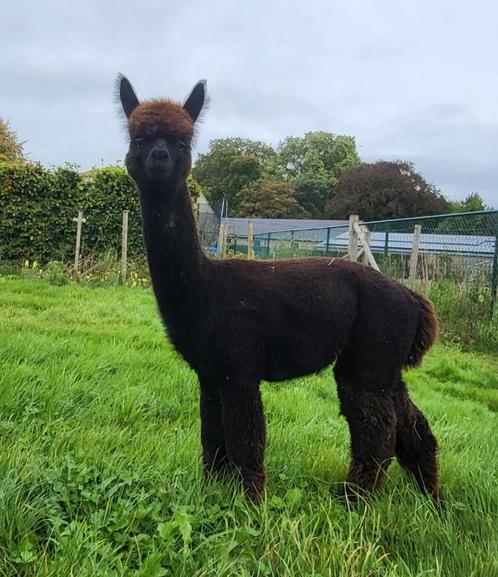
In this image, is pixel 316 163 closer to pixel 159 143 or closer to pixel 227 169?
pixel 227 169

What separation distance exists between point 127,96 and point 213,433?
6.56 feet

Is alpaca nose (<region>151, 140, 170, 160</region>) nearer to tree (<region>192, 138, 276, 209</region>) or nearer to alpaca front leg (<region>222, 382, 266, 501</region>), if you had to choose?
alpaca front leg (<region>222, 382, 266, 501</region>)

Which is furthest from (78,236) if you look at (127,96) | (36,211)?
(127,96)

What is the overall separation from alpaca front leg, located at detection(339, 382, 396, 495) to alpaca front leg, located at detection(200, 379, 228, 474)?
29.0 inches

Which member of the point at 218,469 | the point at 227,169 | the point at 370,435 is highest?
the point at 227,169

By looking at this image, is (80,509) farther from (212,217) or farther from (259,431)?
(212,217)

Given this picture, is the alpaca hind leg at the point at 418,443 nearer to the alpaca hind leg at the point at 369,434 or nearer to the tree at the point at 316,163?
the alpaca hind leg at the point at 369,434

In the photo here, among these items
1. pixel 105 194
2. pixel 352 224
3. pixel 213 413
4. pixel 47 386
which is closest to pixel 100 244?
pixel 105 194

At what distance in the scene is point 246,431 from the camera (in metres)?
2.79

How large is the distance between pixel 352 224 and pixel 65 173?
334 inches

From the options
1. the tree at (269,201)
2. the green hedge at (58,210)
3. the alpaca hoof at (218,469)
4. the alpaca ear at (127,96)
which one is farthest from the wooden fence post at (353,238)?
the tree at (269,201)

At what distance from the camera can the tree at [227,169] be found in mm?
62594

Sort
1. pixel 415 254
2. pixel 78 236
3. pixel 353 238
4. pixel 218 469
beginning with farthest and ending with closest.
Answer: pixel 78 236 < pixel 415 254 < pixel 353 238 < pixel 218 469

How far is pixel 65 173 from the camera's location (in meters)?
14.2
